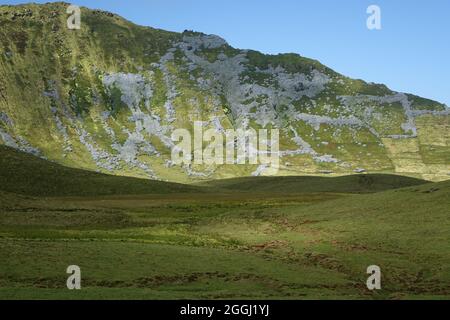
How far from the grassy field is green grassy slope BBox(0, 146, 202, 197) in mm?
35664

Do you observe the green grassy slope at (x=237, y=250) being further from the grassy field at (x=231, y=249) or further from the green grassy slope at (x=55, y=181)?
the green grassy slope at (x=55, y=181)

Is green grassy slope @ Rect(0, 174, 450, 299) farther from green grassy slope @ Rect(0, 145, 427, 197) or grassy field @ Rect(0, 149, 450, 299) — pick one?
green grassy slope @ Rect(0, 145, 427, 197)

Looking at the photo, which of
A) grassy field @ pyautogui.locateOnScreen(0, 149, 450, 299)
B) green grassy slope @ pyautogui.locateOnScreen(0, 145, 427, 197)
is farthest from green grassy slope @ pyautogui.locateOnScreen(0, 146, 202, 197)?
grassy field @ pyautogui.locateOnScreen(0, 149, 450, 299)

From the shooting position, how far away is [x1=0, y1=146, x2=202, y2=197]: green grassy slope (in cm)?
15138

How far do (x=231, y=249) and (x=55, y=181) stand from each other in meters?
102

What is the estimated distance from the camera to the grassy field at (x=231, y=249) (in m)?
47.4

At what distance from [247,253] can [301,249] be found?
23.6ft

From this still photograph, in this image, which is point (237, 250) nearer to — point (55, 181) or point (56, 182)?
point (56, 182)

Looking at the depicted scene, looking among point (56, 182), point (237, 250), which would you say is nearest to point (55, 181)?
point (56, 182)

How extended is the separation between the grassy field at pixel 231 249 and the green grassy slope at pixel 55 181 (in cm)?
3566

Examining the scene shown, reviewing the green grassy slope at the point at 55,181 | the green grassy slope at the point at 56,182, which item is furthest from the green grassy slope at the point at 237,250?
the green grassy slope at the point at 55,181
